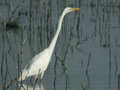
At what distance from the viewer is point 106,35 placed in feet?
33.8

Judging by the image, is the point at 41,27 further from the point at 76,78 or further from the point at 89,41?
the point at 76,78

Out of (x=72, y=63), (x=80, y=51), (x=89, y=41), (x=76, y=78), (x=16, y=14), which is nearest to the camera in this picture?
(x=76, y=78)

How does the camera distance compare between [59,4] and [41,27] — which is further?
[59,4]

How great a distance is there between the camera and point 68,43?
820cm

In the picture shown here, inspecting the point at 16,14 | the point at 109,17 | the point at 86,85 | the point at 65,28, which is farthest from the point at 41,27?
the point at 86,85

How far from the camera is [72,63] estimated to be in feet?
28.5

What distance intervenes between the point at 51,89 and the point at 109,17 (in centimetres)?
491

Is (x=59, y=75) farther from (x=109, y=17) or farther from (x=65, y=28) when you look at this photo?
(x=109, y=17)

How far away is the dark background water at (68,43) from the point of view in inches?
301

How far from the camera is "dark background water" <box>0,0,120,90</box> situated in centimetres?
766

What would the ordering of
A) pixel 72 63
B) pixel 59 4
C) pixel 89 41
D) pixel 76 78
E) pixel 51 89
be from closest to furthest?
pixel 51 89 → pixel 76 78 → pixel 72 63 → pixel 89 41 → pixel 59 4

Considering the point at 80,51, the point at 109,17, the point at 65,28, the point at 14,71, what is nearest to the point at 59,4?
the point at 109,17

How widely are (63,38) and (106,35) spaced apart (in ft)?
3.40

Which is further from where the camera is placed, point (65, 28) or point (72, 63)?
point (65, 28)
